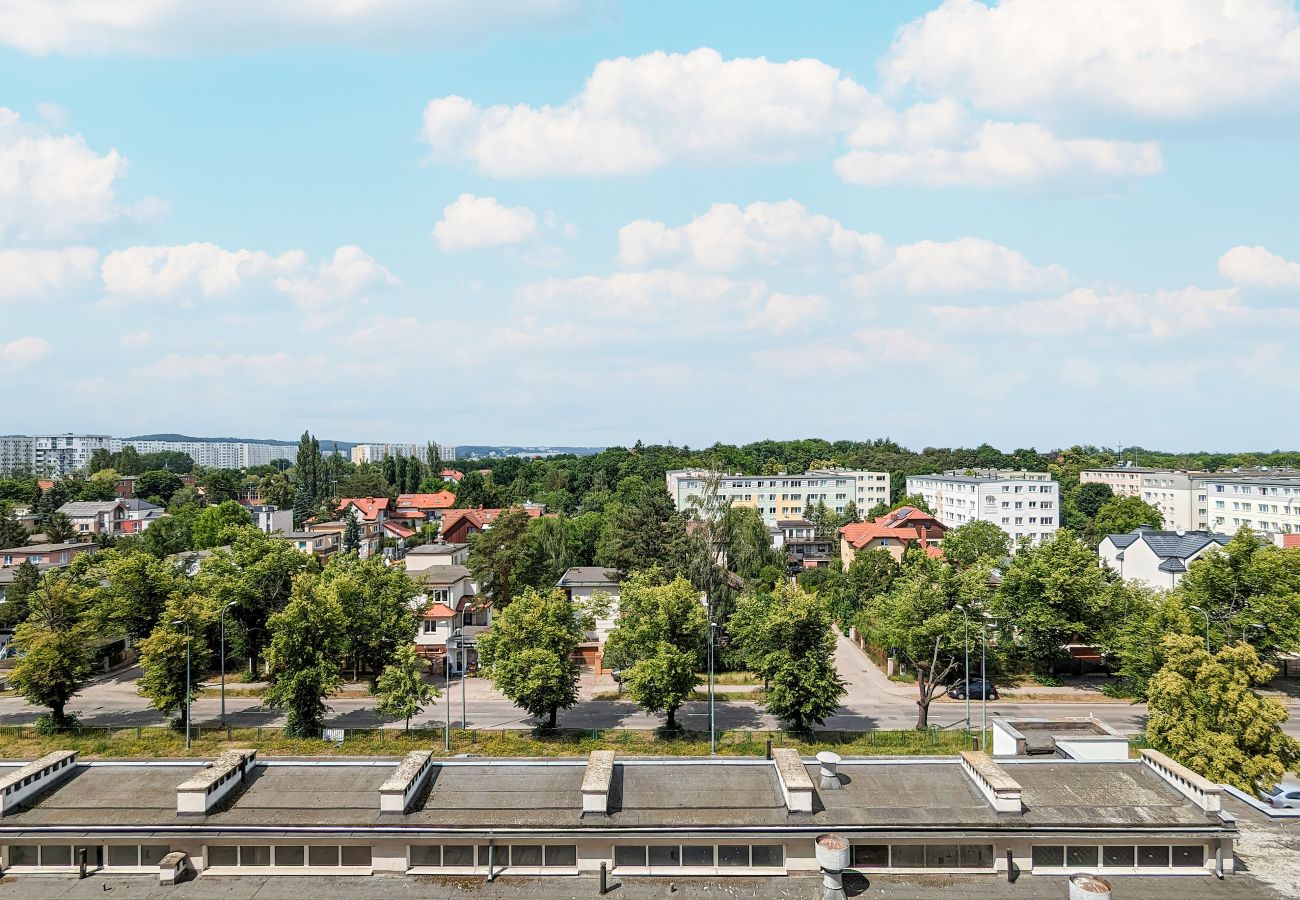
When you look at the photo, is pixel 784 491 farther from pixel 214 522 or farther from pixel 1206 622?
pixel 1206 622

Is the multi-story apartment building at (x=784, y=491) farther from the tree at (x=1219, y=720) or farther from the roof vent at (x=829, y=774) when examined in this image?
the roof vent at (x=829, y=774)

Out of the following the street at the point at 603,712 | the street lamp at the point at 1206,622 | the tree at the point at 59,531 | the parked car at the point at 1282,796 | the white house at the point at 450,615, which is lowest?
the street at the point at 603,712

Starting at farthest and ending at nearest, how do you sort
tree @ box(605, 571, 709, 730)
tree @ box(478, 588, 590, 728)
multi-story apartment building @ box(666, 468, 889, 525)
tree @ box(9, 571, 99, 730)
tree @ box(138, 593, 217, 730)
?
multi-story apartment building @ box(666, 468, 889, 525)
tree @ box(138, 593, 217, 730)
tree @ box(9, 571, 99, 730)
tree @ box(605, 571, 709, 730)
tree @ box(478, 588, 590, 728)

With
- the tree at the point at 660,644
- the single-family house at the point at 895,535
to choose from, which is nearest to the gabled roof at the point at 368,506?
the single-family house at the point at 895,535

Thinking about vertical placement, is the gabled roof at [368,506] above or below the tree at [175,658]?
above

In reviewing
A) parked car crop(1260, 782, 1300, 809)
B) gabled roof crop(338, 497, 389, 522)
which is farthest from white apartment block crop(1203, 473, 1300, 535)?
gabled roof crop(338, 497, 389, 522)

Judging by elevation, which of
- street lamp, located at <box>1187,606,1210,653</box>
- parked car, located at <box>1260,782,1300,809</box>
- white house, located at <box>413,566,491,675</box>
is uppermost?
street lamp, located at <box>1187,606,1210,653</box>

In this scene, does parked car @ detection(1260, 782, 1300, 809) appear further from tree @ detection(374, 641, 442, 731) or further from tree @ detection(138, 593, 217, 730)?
tree @ detection(138, 593, 217, 730)

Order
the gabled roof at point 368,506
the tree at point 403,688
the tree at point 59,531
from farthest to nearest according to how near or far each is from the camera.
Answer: the gabled roof at point 368,506
the tree at point 59,531
the tree at point 403,688
